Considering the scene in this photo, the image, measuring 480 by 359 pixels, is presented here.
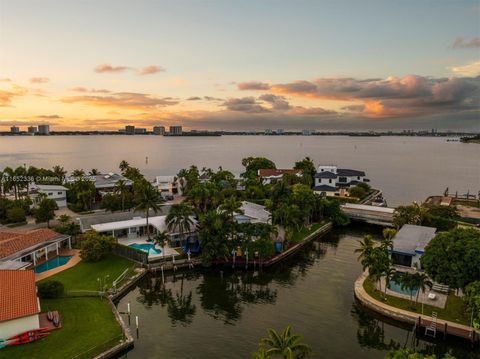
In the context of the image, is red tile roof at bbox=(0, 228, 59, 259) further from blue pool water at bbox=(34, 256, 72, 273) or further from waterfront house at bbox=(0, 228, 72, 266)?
blue pool water at bbox=(34, 256, 72, 273)

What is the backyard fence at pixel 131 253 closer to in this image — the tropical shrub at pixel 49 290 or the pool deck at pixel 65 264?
the pool deck at pixel 65 264

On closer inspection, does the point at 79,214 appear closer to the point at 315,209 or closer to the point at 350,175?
the point at 315,209

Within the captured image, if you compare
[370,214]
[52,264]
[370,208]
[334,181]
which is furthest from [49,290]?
[334,181]

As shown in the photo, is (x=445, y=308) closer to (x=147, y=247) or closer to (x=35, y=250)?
(x=147, y=247)

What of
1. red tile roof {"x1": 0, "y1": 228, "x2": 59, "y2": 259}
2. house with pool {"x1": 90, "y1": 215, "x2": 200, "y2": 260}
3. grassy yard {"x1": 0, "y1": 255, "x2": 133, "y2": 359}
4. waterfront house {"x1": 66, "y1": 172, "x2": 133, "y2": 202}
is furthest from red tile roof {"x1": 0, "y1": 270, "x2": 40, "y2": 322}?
waterfront house {"x1": 66, "y1": 172, "x2": 133, "y2": 202}

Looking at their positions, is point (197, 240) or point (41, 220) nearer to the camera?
point (197, 240)

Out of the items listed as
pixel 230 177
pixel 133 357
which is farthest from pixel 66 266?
pixel 230 177

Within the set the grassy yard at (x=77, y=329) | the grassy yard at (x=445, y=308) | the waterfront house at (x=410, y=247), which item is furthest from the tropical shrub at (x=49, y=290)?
the waterfront house at (x=410, y=247)
